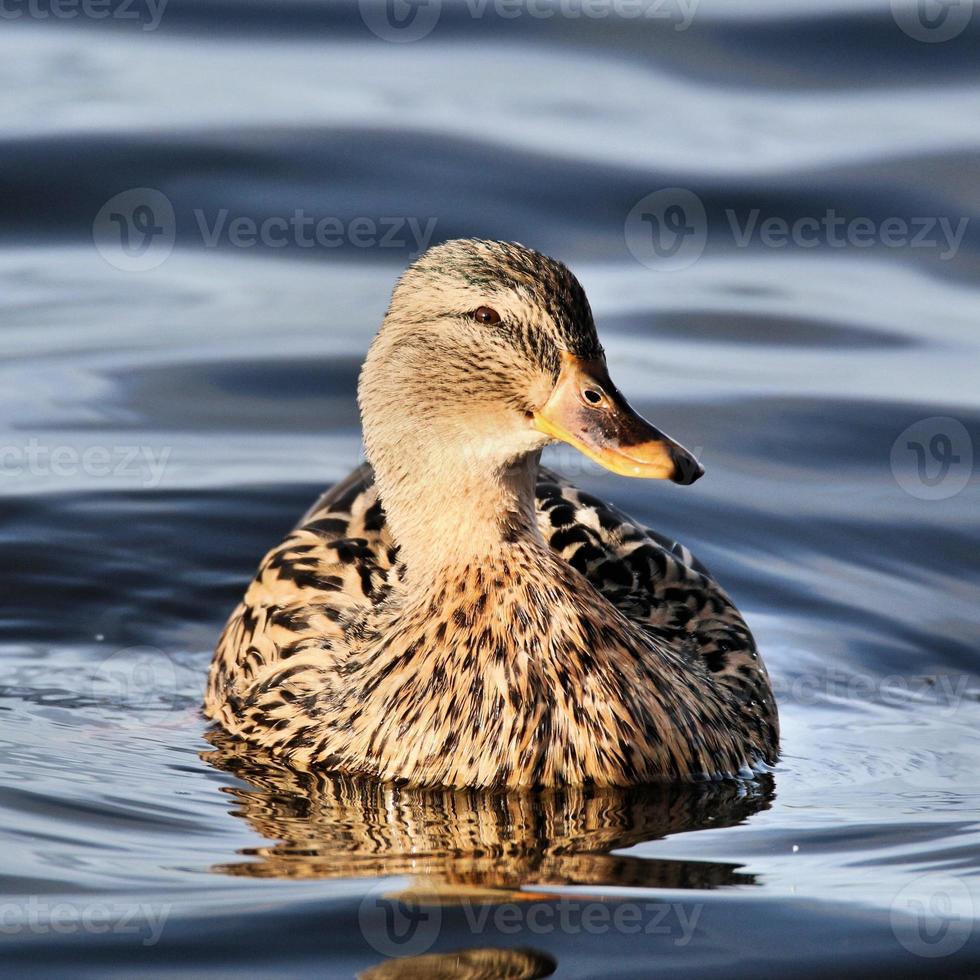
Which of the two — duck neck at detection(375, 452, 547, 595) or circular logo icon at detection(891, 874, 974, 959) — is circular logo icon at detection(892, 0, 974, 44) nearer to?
duck neck at detection(375, 452, 547, 595)

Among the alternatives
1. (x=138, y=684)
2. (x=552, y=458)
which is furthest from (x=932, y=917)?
(x=552, y=458)

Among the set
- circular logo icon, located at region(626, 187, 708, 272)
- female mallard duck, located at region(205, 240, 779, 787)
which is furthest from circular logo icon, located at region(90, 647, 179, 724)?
circular logo icon, located at region(626, 187, 708, 272)

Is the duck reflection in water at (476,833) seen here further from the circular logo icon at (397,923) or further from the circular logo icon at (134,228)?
the circular logo icon at (134,228)

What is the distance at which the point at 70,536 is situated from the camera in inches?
360

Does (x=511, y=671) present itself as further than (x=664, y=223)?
No

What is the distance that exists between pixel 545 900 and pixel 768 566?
3883mm

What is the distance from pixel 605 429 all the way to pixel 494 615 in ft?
2.59

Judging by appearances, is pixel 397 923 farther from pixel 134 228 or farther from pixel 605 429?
Result: pixel 134 228

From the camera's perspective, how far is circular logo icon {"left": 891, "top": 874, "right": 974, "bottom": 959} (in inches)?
203

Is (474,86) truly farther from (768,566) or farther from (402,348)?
(402,348)

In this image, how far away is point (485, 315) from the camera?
20.7ft

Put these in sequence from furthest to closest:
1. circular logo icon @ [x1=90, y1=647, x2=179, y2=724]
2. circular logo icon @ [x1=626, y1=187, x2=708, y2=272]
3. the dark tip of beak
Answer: circular logo icon @ [x1=626, y1=187, x2=708, y2=272] → circular logo icon @ [x1=90, y1=647, x2=179, y2=724] → the dark tip of beak

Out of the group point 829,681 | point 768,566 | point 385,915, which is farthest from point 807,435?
point 385,915

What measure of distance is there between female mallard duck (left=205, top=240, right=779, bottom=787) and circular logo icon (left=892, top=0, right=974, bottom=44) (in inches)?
329
